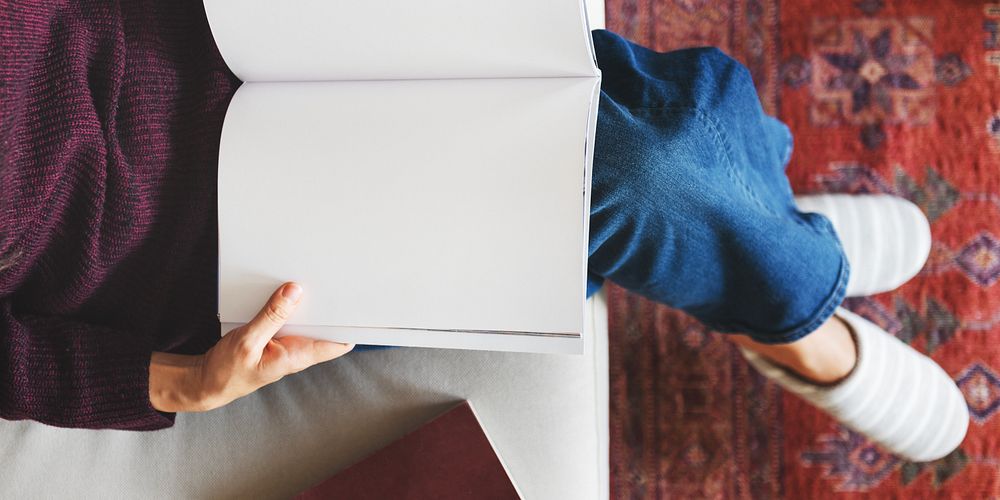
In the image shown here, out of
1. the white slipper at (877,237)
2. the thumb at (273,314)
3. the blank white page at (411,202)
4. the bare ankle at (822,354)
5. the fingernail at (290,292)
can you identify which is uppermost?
the blank white page at (411,202)

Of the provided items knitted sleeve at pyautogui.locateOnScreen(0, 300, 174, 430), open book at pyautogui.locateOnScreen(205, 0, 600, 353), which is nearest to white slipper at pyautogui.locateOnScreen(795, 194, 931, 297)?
open book at pyautogui.locateOnScreen(205, 0, 600, 353)

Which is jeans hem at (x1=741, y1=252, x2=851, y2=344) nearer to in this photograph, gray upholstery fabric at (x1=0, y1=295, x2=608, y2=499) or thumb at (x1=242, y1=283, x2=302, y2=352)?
gray upholstery fabric at (x1=0, y1=295, x2=608, y2=499)

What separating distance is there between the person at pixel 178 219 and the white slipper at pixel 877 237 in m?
0.26

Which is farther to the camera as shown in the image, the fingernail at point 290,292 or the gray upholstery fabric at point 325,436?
the gray upholstery fabric at point 325,436

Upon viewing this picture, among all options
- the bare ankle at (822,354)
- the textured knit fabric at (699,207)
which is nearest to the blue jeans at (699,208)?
the textured knit fabric at (699,207)

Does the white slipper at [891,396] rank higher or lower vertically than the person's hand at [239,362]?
lower

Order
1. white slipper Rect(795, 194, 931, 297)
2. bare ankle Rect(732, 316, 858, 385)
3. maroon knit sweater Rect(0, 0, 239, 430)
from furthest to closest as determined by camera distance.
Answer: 1. white slipper Rect(795, 194, 931, 297)
2. bare ankle Rect(732, 316, 858, 385)
3. maroon knit sweater Rect(0, 0, 239, 430)

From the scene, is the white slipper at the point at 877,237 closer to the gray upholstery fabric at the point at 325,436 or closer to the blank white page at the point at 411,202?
the gray upholstery fabric at the point at 325,436

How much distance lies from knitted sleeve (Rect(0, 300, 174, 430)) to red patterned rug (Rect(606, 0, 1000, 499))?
0.64 meters

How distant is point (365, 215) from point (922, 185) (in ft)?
2.68

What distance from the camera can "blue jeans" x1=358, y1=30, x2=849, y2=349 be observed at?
57 centimetres

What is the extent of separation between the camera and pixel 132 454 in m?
0.74

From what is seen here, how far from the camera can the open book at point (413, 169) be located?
0.52 metres

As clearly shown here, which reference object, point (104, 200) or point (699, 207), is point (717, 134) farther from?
point (104, 200)
